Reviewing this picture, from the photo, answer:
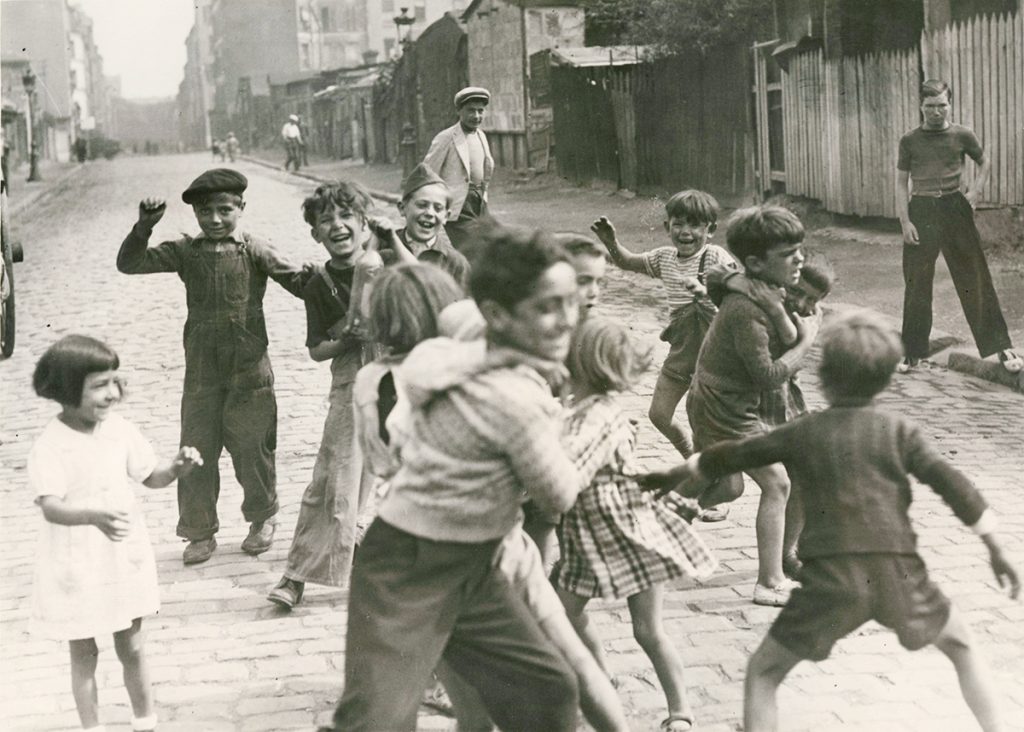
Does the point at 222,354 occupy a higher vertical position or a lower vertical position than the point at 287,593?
higher

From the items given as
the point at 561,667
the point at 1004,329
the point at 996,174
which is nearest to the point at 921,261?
the point at 1004,329

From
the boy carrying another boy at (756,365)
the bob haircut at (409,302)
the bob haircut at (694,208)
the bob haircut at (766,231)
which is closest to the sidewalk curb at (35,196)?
the bob haircut at (694,208)

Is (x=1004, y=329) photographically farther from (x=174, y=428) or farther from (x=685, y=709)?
(x=685, y=709)

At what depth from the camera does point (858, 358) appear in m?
3.38

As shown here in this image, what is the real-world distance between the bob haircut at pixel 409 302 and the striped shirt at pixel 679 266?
7.75 ft

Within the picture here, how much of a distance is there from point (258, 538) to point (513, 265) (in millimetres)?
3359

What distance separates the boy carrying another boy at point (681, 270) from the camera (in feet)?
18.3

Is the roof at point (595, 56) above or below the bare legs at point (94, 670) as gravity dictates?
above

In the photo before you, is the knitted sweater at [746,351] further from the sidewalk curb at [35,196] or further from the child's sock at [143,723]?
the sidewalk curb at [35,196]

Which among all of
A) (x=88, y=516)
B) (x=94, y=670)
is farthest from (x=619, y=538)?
(x=94, y=670)

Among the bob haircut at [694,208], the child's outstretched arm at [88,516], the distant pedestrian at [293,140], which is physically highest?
the distant pedestrian at [293,140]

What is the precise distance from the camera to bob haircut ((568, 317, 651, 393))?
354cm

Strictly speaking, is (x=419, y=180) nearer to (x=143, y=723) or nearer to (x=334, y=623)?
(x=334, y=623)

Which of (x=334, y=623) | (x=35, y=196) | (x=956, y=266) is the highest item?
(x=35, y=196)
